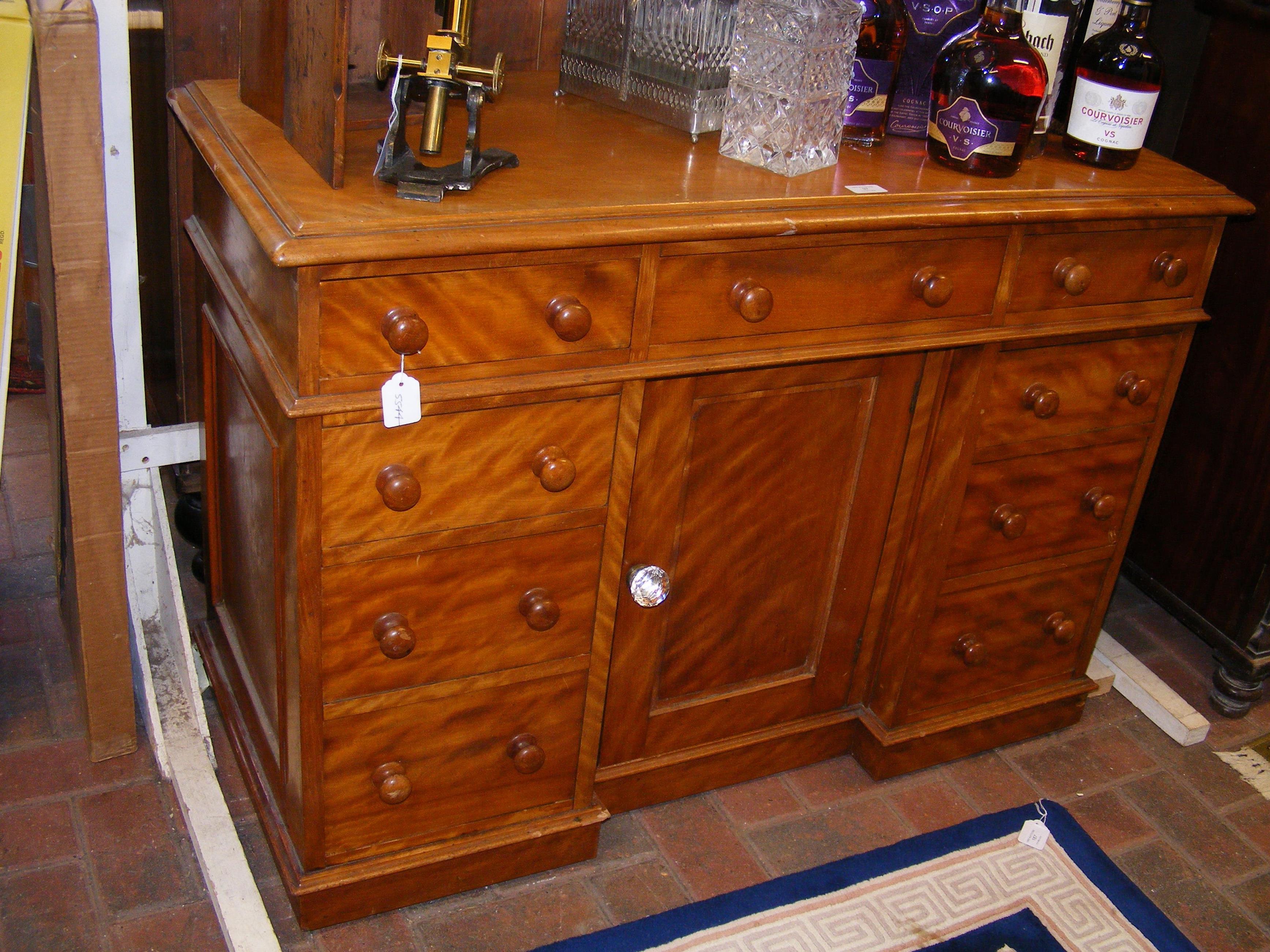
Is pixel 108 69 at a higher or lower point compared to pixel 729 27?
lower

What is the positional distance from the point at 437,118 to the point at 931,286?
710mm

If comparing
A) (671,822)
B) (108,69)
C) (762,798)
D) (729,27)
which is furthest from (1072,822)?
(108,69)

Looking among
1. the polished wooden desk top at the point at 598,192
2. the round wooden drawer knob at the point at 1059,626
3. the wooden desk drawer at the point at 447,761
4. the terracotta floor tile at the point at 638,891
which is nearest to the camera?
the polished wooden desk top at the point at 598,192

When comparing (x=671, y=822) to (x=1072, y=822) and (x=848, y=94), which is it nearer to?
(x=1072, y=822)

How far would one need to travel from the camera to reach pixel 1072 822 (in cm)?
215

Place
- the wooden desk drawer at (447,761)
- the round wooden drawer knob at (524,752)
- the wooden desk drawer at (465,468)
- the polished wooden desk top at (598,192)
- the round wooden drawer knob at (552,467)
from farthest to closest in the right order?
the round wooden drawer knob at (524,752) < the wooden desk drawer at (447,761) < the round wooden drawer knob at (552,467) < the wooden desk drawer at (465,468) < the polished wooden desk top at (598,192)

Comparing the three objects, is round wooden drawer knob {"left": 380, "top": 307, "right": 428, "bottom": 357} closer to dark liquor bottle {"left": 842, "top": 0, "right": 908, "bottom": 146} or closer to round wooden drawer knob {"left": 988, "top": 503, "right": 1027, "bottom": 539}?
dark liquor bottle {"left": 842, "top": 0, "right": 908, "bottom": 146}

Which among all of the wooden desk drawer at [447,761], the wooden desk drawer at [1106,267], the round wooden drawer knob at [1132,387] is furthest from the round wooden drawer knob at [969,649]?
the wooden desk drawer at [447,761]

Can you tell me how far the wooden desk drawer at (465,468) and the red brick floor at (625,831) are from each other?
0.67 metres

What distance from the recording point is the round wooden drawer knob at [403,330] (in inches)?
53.6

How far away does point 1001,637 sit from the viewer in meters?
2.18

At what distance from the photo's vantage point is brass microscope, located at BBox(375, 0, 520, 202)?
56.1 inches

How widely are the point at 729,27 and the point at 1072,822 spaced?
1.47 meters

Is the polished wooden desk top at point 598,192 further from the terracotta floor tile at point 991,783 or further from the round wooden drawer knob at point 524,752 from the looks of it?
the terracotta floor tile at point 991,783
